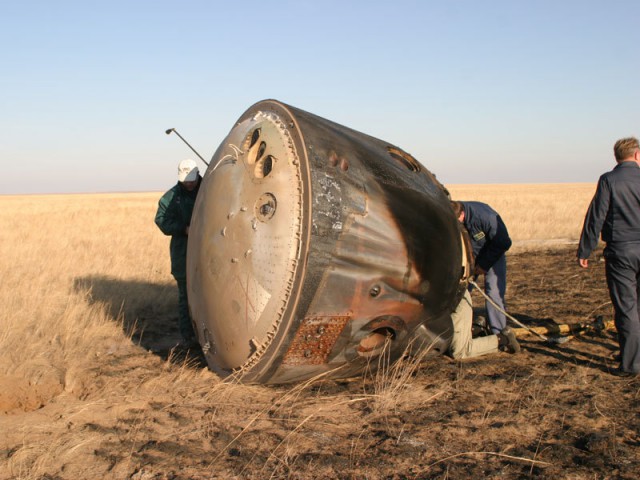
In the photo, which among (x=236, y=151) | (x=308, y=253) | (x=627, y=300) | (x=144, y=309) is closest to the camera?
(x=308, y=253)

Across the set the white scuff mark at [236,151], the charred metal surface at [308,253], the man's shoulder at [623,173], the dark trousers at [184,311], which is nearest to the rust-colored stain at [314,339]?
the charred metal surface at [308,253]

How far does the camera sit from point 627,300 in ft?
16.3

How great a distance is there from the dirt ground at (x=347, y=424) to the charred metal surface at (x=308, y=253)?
1.19ft

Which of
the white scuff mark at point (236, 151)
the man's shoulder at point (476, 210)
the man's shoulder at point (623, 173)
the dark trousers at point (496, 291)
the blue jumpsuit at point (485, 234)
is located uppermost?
the white scuff mark at point (236, 151)

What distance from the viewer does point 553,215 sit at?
22.9 meters

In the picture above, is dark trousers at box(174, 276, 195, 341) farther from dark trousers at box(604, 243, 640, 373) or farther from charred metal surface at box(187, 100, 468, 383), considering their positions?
dark trousers at box(604, 243, 640, 373)

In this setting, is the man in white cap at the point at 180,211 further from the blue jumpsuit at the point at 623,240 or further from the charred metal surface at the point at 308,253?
the blue jumpsuit at the point at 623,240

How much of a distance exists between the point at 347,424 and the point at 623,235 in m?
2.92

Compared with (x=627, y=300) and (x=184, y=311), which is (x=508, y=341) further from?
(x=184, y=311)

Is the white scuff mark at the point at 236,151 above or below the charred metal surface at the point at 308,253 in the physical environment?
above

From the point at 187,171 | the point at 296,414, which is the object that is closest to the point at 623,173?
the point at 296,414

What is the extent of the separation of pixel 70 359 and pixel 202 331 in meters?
1.79

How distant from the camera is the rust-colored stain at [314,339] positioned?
417 centimetres

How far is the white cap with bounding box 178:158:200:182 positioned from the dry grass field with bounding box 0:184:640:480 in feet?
5.97
